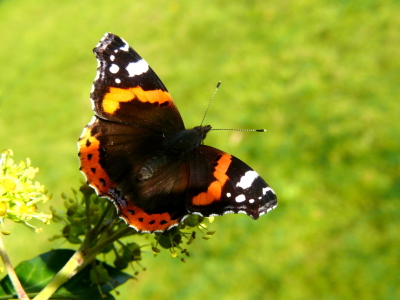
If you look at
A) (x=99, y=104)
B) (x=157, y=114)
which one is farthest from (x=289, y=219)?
(x=99, y=104)

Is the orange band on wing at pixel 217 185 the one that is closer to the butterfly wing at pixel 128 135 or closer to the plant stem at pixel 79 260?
the butterfly wing at pixel 128 135

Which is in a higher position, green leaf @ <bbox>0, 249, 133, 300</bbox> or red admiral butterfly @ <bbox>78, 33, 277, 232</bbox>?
red admiral butterfly @ <bbox>78, 33, 277, 232</bbox>

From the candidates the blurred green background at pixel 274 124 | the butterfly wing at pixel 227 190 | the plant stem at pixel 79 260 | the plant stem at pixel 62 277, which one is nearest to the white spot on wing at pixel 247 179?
the butterfly wing at pixel 227 190

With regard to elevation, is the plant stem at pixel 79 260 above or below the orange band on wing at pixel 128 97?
below

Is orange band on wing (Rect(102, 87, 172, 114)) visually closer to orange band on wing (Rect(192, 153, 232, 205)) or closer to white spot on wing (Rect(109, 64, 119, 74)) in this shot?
white spot on wing (Rect(109, 64, 119, 74))

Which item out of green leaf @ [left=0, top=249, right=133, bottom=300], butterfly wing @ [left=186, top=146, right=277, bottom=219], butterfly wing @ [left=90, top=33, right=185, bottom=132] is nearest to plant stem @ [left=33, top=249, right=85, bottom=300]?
green leaf @ [left=0, top=249, right=133, bottom=300]
